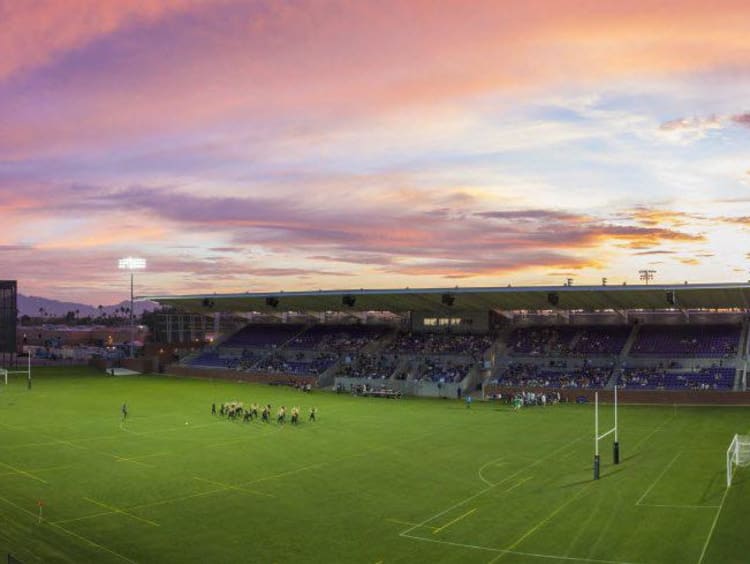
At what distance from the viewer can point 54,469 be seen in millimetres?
36219

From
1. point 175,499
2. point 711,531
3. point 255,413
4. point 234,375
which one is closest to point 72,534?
point 175,499

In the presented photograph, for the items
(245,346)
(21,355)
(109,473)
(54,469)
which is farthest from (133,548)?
(21,355)

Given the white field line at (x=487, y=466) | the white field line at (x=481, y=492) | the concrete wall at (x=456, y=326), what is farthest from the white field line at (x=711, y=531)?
the concrete wall at (x=456, y=326)

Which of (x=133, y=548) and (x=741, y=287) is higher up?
(x=741, y=287)

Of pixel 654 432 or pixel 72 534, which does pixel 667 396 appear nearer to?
pixel 654 432

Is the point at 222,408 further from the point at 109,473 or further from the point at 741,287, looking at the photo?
the point at 741,287

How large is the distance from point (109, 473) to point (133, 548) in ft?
40.9

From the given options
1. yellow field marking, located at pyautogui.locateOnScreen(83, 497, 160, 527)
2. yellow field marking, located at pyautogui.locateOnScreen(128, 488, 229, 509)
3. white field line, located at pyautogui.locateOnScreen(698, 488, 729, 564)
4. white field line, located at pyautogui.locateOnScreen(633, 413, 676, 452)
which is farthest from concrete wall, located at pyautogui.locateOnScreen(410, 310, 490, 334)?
yellow field marking, located at pyautogui.locateOnScreen(83, 497, 160, 527)

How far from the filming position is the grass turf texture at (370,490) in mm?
23781

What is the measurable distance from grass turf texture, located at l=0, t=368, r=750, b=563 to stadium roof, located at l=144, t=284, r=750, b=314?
1528 cm

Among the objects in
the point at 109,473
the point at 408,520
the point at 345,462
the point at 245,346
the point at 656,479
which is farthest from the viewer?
the point at 245,346

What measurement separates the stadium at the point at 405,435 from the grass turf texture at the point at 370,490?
138mm

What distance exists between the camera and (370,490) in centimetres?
3189

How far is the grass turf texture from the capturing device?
23781mm
